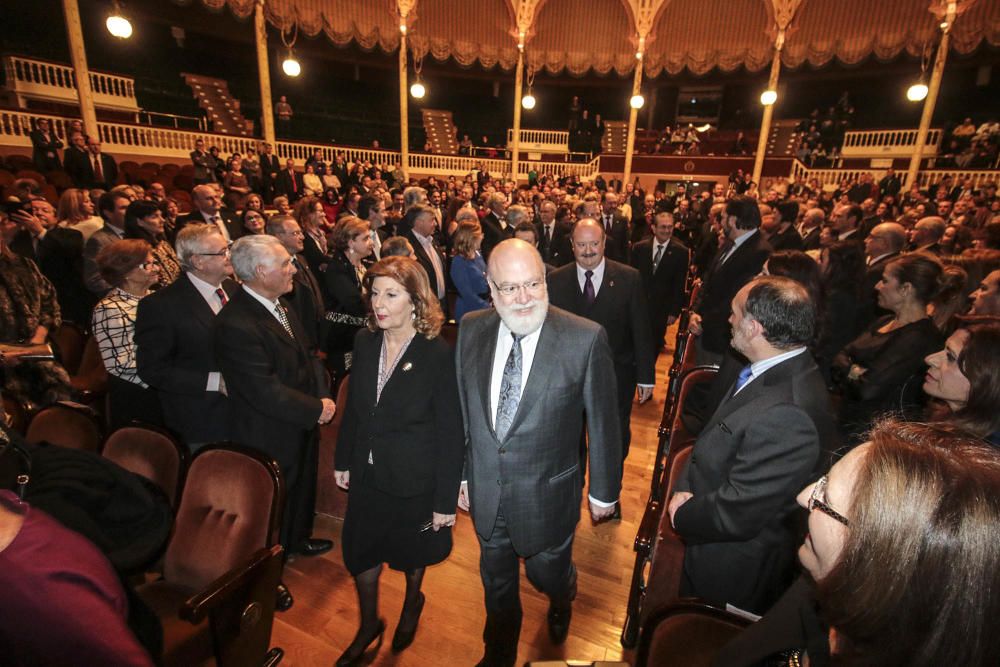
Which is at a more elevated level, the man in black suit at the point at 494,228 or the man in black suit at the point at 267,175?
the man in black suit at the point at 267,175

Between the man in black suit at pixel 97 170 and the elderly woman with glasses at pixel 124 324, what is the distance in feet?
23.6

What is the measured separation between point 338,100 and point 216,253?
18.7m

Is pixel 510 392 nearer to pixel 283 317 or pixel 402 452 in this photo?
pixel 402 452

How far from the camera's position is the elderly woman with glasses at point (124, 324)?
231cm

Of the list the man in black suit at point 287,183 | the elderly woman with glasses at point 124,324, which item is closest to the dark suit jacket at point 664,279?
the elderly woman with glasses at point 124,324

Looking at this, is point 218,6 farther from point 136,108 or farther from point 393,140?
point 393,140

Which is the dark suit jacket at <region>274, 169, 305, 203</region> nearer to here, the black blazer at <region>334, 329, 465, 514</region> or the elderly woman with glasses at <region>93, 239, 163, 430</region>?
the elderly woman with glasses at <region>93, 239, 163, 430</region>

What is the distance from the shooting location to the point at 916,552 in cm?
67

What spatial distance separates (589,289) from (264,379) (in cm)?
190

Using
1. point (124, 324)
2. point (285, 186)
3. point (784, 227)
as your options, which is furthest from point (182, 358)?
point (285, 186)

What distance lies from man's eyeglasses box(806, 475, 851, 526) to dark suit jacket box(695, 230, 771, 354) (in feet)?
8.94

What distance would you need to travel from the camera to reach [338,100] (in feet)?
59.3

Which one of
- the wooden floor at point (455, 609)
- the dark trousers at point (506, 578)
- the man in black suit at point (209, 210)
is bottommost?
the wooden floor at point (455, 609)

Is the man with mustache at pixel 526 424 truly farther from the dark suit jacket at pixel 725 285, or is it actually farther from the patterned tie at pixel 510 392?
the dark suit jacket at pixel 725 285
